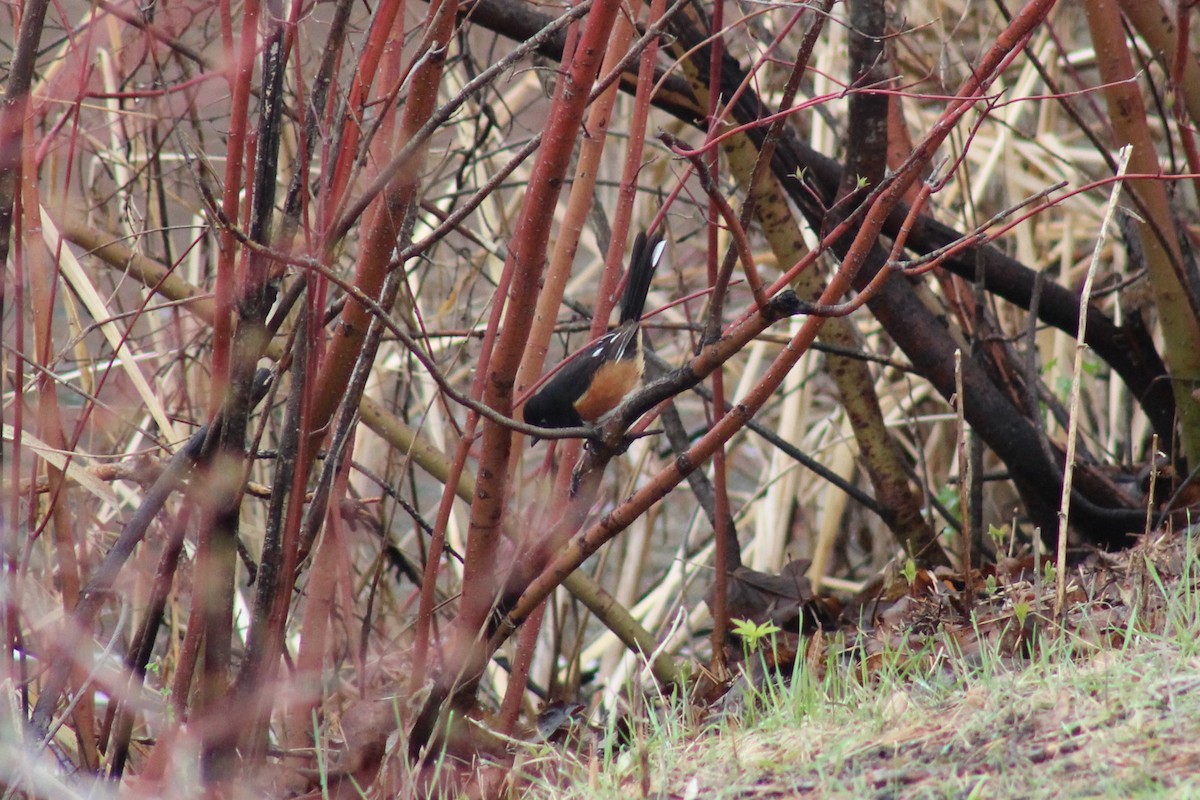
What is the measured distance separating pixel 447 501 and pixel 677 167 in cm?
293

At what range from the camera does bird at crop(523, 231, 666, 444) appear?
3.08m

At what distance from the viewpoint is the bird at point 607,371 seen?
3.08m

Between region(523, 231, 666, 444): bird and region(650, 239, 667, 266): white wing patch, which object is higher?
region(650, 239, 667, 266): white wing patch

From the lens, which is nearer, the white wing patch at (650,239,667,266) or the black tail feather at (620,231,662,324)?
the black tail feather at (620,231,662,324)

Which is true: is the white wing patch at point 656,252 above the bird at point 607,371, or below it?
above

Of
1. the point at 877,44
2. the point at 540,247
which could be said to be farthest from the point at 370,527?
the point at 877,44

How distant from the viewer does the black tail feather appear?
9.82 feet

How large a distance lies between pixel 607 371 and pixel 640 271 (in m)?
0.40

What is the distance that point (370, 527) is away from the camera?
3.26m

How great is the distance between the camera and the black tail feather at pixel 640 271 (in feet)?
9.82

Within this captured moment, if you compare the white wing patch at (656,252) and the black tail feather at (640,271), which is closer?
the black tail feather at (640,271)

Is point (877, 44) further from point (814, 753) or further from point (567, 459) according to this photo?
point (814, 753)

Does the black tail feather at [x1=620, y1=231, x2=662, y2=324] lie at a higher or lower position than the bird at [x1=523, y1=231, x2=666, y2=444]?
higher

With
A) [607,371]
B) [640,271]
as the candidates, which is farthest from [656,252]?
[607,371]
